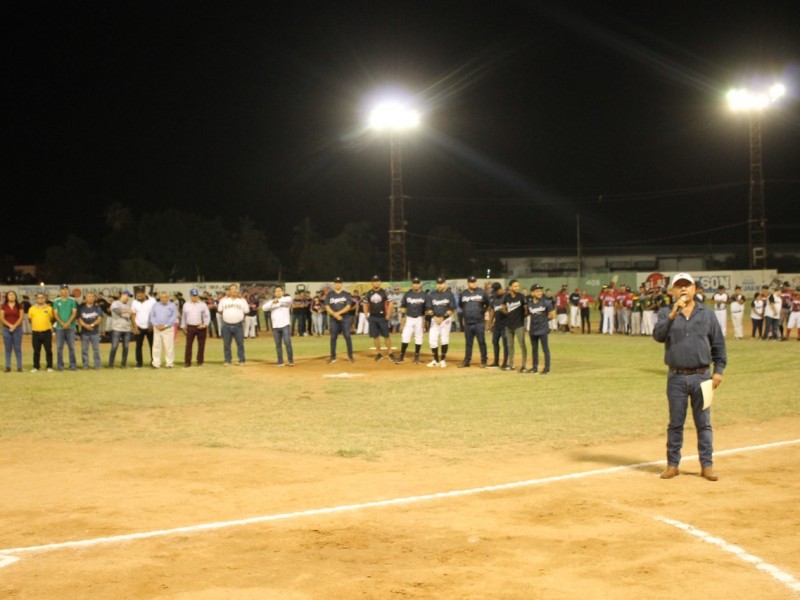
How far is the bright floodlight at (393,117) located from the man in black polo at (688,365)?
24979mm

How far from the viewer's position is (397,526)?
6605 mm

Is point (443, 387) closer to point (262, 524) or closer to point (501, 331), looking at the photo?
point (501, 331)

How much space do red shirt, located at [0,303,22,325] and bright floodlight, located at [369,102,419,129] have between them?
17480 mm

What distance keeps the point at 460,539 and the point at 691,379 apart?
345cm

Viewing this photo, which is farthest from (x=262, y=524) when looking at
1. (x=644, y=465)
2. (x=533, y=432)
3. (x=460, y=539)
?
(x=533, y=432)

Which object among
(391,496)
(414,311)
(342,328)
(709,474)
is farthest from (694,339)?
(342,328)

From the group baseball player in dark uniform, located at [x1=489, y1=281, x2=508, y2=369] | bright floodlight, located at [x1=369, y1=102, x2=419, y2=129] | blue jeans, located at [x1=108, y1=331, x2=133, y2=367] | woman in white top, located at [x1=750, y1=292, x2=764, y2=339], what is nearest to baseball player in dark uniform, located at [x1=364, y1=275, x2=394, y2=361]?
baseball player in dark uniform, located at [x1=489, y1=281, x2=508, y2=369]

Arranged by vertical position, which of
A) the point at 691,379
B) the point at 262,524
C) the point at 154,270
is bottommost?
the point at 262,524

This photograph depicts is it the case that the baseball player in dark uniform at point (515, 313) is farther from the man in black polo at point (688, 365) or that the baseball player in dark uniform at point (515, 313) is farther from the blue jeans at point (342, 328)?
the man in black polo at point (688, 365)

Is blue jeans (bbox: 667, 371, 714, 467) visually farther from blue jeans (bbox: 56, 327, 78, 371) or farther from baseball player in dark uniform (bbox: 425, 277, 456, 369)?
blue jeans (bbox: 56, 327, 78, 371)

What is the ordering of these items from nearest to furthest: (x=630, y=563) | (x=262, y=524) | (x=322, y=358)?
1. (x=630, y=563)
2. (x=262, y=524)
3. (x=322, y=358)

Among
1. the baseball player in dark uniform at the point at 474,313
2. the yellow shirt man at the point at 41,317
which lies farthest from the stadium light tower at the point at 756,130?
the yellow shirt man at the point at 41,317

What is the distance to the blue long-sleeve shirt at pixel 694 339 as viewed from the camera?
820 cm

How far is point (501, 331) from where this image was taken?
18.8m
